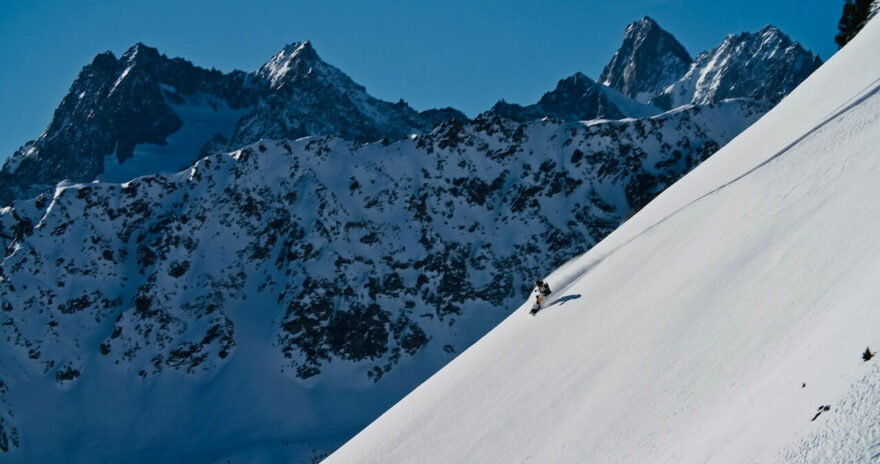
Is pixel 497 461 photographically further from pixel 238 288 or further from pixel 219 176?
pixel 219 176

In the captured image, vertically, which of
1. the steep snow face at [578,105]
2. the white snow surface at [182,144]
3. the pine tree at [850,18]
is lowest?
the pine tree at [850,18]

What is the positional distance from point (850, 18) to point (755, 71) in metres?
155

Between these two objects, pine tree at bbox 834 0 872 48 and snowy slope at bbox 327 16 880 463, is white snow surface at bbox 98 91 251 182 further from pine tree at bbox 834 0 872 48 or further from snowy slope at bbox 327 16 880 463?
snowy slope at bbox 327 16 880 463

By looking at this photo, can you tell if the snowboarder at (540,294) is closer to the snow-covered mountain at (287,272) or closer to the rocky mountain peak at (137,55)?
the snow-covered mountain at (287,272)

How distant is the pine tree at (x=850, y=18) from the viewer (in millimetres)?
42812

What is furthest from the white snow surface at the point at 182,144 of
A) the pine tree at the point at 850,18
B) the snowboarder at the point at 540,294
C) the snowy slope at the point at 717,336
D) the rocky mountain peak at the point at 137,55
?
the snowy slope at the point at 717,336

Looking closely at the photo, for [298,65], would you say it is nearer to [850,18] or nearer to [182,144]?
[182,144]

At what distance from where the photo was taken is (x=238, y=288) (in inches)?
3295

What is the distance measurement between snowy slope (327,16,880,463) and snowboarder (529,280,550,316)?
0.68 m

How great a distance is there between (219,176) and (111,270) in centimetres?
1756

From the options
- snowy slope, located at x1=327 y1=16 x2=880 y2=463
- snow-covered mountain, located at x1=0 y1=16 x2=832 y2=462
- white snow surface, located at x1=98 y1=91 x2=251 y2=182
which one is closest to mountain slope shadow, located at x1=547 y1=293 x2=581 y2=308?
snowy slope, located at x1=327 y1=16 x2=880 y2=463

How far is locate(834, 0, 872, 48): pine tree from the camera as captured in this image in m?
42.8

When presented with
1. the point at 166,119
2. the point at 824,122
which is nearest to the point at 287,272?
the point at 824,122

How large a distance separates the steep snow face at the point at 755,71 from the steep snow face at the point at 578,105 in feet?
73.6
